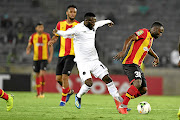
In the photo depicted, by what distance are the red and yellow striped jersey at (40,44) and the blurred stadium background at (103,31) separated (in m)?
3.14

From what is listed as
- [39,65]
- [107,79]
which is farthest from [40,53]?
[107,79]

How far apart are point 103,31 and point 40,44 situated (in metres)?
6.91

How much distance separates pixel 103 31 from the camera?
699 inches

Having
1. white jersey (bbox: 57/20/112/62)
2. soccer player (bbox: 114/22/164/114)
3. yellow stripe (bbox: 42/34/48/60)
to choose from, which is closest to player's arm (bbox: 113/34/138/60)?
soccer player (bbox: 114/22/164/114)

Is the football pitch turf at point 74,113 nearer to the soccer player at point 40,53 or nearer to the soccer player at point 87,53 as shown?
the soccer player at point 87,53

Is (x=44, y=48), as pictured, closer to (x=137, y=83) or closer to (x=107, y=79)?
(x=107, y=79)

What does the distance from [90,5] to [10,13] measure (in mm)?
4366

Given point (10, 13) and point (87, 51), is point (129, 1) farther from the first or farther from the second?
point (87, 51)

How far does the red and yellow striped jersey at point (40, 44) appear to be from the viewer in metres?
11.2

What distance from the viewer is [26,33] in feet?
54.2

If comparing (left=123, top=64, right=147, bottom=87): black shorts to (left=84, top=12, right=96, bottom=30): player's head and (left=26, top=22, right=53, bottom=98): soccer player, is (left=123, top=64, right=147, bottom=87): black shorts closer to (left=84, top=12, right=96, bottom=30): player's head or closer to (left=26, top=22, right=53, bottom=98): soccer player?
(left=84, top=12, right=96, bottom=30): player's head

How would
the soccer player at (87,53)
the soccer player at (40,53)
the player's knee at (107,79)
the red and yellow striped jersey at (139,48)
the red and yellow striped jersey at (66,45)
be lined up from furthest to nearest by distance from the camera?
the soccer player at (40,53) → the red and yellow striped jersey at (66,45) → the soccer player at (87,53) → the player's knee at (107,79) → the red and yellow striped jersey at (139,48)

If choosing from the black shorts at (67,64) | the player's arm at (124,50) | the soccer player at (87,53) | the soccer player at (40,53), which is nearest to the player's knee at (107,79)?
the soccer player at (87,53)

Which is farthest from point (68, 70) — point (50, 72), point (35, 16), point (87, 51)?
point (35, 16)
